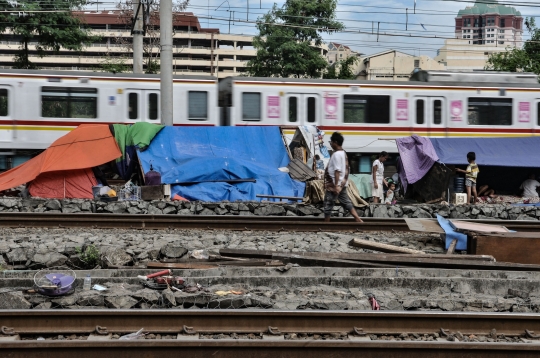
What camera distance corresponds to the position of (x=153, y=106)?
20.8 meters

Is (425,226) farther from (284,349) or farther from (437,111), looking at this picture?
(437,111)

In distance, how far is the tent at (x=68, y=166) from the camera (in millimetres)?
15570

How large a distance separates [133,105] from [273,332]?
52.2 ft

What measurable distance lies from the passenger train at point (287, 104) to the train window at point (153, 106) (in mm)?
32

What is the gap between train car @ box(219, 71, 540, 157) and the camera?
20828 millimetres

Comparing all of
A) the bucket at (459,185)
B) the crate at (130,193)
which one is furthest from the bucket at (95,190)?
the bucket at (459,185)

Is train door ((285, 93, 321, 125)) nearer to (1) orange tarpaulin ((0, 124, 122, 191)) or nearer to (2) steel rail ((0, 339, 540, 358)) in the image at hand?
(1) orange tarpaulin ((0, 124, 122, 191))

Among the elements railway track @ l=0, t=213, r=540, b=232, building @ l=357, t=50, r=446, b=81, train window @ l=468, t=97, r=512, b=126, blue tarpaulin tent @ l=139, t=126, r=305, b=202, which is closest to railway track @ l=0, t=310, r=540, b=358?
railway track @ l=0, t=213, r=540, b=232

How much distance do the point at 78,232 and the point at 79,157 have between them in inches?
176

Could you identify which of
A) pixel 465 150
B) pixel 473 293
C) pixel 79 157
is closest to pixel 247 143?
pixel 79 157

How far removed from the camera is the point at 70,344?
5258 millimetres

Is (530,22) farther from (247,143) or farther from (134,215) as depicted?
(134,215)

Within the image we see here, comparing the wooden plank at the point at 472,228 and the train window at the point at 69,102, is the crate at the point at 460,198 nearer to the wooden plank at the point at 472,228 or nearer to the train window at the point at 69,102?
the wooden plank at the point at 472,228

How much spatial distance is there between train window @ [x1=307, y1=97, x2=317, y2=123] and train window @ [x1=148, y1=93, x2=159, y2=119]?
15.8ft
